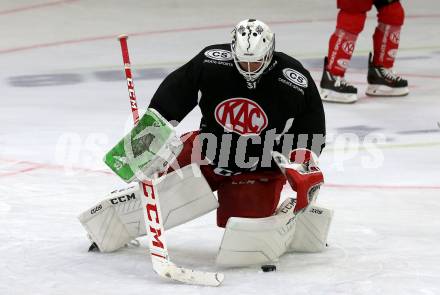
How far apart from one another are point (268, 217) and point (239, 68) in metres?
0.49

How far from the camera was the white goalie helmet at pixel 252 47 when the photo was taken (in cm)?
367

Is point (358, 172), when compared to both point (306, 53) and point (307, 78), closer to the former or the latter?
point (307, 78)

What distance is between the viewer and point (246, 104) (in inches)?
149

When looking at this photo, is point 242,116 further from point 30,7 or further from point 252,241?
point 30,7

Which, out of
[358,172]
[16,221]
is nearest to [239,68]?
[16,221]

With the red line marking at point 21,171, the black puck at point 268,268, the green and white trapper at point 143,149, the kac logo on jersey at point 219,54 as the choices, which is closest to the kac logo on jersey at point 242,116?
the kac logo on jersey at point 219,54

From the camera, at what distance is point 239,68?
3719 mm

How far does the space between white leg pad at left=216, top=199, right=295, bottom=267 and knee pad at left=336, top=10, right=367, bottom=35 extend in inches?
117

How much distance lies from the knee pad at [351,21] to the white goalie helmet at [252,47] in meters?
2.91

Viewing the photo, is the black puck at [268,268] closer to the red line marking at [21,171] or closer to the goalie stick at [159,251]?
the goalie stick at [159,251]

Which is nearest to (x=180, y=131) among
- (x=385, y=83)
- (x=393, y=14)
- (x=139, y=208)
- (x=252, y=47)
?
(x=385, y=83)

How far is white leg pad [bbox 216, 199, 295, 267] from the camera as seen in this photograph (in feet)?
12.1

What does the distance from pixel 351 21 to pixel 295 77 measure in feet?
9.41

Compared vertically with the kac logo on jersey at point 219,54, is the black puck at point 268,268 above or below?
below
